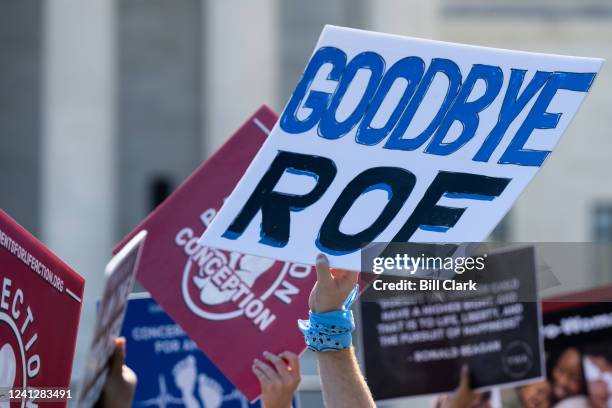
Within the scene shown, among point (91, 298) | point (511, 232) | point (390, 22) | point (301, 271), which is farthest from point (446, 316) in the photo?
Answer: point (511, 232)

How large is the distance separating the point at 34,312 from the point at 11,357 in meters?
0.18

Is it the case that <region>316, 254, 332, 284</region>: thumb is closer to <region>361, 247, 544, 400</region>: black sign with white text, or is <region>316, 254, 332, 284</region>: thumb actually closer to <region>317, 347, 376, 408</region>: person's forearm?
<region>317, 347, 376, 408</region>: person's forearm

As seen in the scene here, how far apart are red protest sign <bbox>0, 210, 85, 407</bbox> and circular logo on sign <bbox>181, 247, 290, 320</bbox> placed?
48.3 inches

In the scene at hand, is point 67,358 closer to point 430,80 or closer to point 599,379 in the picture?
point 430,80

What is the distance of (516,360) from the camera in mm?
6602

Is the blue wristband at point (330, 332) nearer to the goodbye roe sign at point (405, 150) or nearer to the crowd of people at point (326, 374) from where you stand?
the crowd of people at point (326, 374)

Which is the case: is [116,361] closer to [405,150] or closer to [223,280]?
[405,150]

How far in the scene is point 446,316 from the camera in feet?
21.8

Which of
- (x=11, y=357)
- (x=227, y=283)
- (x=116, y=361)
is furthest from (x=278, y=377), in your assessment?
(x=116, y=361)

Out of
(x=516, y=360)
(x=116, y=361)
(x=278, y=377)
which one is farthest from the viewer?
(x=516, y=360)

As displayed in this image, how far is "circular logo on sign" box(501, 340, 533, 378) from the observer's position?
259 inches

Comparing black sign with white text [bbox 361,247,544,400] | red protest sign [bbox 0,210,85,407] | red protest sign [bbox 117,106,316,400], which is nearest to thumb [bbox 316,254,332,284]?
red protest sign [bbox 0,210,85,407]

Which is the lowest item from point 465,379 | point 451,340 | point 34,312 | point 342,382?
point 342,382

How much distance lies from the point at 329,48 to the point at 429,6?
30025 mm
